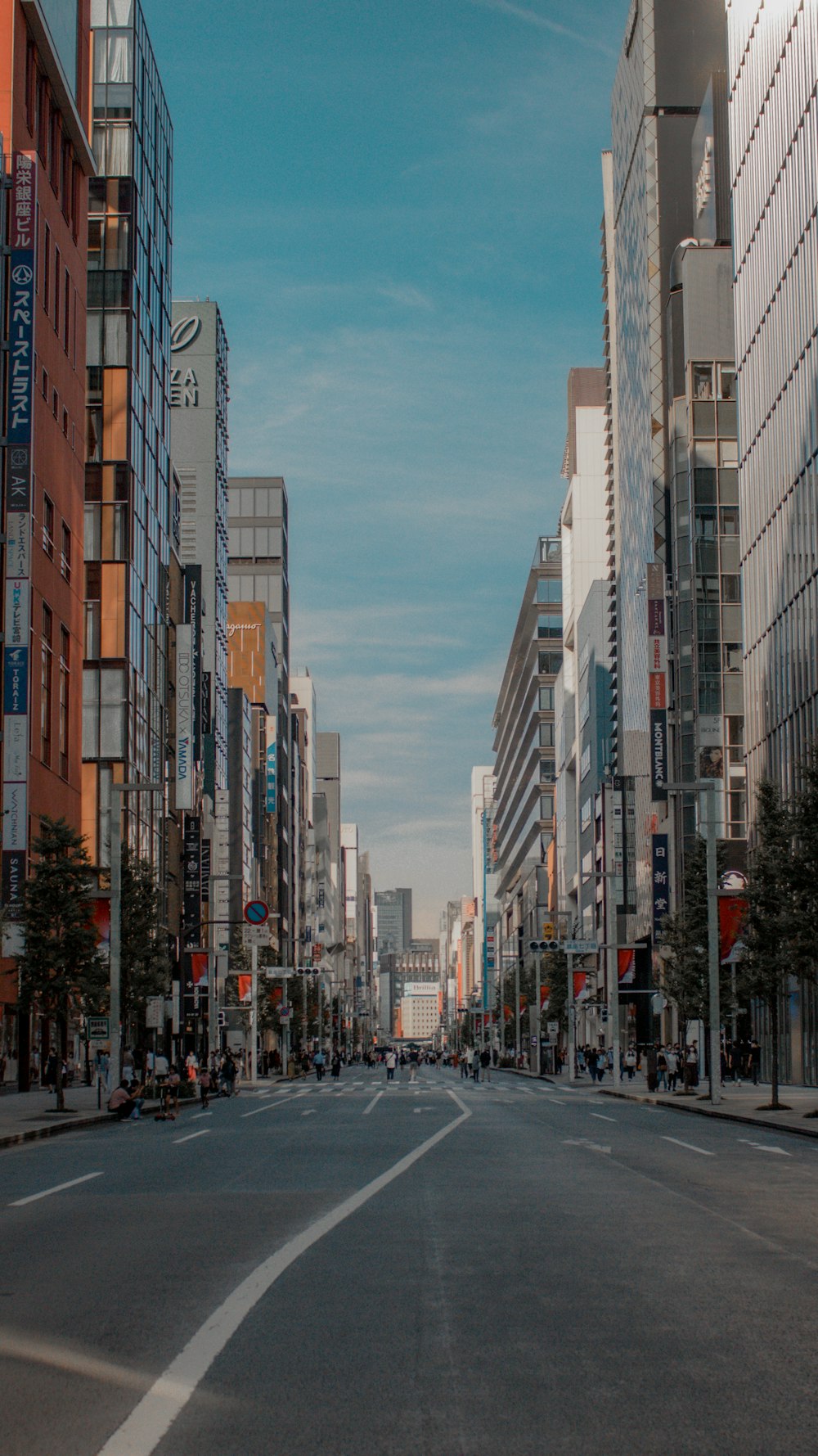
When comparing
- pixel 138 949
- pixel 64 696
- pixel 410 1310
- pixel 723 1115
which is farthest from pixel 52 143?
pixel 410 1310

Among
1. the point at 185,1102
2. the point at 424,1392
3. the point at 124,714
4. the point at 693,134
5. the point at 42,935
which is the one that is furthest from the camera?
the point at 693,134

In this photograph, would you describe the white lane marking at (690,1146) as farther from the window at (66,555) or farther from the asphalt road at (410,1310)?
the window at (66,555)

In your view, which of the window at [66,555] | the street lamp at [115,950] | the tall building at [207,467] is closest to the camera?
the street lamp at [115,950]

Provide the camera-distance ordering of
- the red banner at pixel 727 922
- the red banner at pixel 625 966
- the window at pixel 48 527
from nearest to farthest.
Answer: the red banner at pixel 727 922 < the window at pixel 48 527 < the red banner at pixel 625 966

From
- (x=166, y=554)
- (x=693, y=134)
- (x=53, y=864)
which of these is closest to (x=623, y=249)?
(x=693, y=134)

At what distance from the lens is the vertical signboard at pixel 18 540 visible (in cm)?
5203

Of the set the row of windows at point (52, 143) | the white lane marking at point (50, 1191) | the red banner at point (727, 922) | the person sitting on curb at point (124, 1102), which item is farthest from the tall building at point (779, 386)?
the white lane marking at point (50, 1191)

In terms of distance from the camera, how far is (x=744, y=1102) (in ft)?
146

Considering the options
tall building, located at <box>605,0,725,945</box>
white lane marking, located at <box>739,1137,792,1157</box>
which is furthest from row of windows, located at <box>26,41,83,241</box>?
white lane marking, located at <box>739,1137,792,1157</box>

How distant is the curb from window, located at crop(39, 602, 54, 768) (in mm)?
22724

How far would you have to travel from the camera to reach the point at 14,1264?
503 inches

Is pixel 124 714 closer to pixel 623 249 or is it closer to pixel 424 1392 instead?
pixel 623 249

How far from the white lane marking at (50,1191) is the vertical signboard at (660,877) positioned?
70664 millimetres

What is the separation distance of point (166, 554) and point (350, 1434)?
3333 inches
